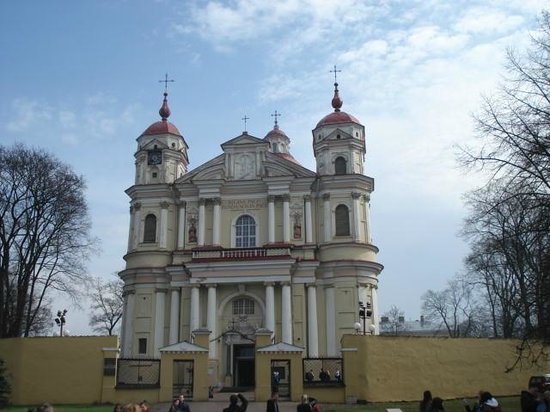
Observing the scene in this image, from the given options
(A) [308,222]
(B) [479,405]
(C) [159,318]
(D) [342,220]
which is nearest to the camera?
(B) [479,405]

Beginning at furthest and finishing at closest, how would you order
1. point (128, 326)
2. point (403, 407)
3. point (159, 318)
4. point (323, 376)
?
1. point (128, 326)
2. point (159, 318)
3. point (323, 376)
4. point (403, 407)

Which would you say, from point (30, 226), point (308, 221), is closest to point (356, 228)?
point (308, 221)

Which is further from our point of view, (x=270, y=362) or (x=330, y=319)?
(x=330, y=319)

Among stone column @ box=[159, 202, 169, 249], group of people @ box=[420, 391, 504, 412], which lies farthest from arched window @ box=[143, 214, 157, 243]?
group of people @ box=[420, 391, 504, 412]

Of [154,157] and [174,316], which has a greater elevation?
[154,157]

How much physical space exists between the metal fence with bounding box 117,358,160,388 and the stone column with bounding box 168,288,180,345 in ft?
36.4

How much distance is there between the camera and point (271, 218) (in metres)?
41.1

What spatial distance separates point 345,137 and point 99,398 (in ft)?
81.0

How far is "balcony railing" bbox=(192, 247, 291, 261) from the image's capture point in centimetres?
3844

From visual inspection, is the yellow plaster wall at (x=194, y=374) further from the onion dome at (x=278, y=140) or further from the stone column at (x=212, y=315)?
the onion dome at (x=278, y=140)

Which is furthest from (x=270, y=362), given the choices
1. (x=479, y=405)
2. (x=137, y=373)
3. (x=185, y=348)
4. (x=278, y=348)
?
(x=479, y=405)

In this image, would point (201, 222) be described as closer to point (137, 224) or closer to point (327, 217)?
point (137, 224)

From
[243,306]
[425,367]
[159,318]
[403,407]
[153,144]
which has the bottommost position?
[403,407]

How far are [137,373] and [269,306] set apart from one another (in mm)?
11313
